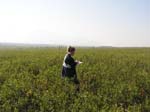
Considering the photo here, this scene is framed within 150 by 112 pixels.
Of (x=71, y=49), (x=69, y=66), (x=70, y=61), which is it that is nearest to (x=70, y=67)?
(x=69, y=66)

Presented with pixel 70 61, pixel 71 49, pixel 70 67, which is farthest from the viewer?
pixel 70 67

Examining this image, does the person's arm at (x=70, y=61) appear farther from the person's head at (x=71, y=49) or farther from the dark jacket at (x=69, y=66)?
the person's head at (x=71, y=49)

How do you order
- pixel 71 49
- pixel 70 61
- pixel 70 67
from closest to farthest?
pixel 71 49 < pixel 70 61 < pixel 70 67

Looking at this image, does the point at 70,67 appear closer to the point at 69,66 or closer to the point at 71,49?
the point at 69,66

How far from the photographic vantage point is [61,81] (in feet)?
39.6

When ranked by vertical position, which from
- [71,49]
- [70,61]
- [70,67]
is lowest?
[70,67]

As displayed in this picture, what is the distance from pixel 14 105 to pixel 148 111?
4.25 metres

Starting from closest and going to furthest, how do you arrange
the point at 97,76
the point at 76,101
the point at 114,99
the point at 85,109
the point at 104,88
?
1. the point at 85,109
2. the point at 76,101
3. the point at 114,99
4. the point at 104,88
5. the point at 97,76

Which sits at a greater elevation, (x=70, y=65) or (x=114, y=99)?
(x=70, y=65)

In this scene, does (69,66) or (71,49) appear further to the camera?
(69,66)

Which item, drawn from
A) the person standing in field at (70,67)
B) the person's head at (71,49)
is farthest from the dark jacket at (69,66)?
the person's head at (71,49)

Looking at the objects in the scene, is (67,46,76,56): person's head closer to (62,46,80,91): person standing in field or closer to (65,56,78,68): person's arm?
(62,46,80,91): person standing in field

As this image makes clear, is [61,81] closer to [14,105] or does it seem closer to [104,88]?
[104,88]

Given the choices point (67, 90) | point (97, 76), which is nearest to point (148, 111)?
point (67, 90)
